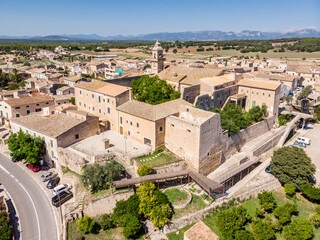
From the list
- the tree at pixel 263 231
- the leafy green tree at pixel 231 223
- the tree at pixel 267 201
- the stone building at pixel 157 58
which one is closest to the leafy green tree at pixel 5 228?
the leafy green tree at pixel 231 223

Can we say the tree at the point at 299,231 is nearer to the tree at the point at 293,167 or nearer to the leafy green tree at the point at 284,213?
the leafy green tree at the point at 284,213

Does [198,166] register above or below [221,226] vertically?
above

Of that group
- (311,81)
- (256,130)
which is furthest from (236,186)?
(311,81)

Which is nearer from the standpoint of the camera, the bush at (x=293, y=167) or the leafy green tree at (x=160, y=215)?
the leafy green tree at (x=160, y=215)

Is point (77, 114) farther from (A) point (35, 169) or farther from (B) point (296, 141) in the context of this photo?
(B) point (296, 141)

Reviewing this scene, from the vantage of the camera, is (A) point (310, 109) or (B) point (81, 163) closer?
(B) point (81, 163)
